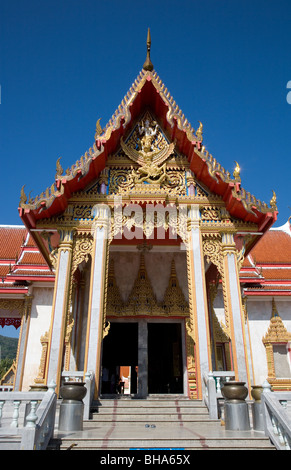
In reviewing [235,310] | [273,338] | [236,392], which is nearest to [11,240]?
[273,338]

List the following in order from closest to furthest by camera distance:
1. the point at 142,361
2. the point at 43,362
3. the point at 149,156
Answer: the point at 149,156
the point at 142,361
the point at 43,362

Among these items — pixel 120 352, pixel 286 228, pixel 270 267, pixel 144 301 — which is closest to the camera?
pixel 144 301

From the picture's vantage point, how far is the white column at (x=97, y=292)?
6.68m

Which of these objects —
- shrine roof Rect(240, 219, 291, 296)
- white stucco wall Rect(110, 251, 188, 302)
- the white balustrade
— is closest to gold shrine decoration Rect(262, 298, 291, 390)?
shrine roof Rect(240, 219, 291, 296)

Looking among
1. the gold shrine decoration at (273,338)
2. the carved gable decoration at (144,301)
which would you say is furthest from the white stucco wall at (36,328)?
the gold shrine decoration at (273,338)

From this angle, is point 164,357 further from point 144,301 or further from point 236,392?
point 236,392

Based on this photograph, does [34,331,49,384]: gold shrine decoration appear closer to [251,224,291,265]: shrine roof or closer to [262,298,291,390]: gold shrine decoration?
[262,298,291,390]: gold shrine decoration

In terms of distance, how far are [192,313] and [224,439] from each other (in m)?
3.19

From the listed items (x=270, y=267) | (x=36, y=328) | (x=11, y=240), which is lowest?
(x=36, y=328)

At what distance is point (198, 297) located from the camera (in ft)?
23.8

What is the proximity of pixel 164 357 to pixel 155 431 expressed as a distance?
19.1 ft

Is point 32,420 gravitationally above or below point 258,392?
below

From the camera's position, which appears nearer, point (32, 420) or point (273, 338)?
point (32, 420)
